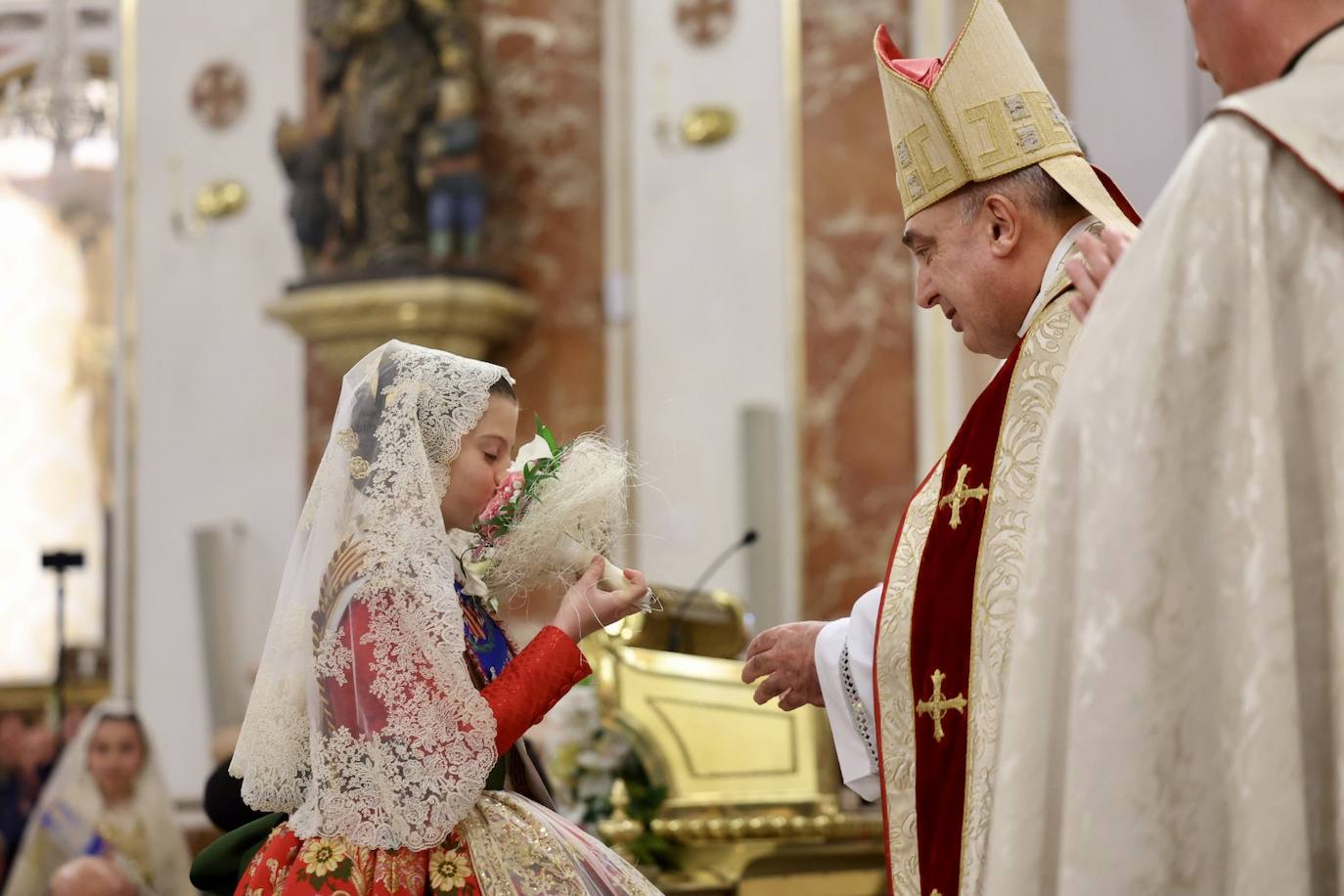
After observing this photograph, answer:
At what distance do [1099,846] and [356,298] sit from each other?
26.0 ft

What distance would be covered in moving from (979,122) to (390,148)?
268 inches

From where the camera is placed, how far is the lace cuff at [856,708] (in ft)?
9.59

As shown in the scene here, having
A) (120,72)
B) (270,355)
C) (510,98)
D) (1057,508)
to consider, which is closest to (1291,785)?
(1057,508)

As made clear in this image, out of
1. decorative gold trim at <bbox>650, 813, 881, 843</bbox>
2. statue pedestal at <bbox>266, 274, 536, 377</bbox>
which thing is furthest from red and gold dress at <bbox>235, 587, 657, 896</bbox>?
statue pedestal at <bbox>266, 274, 536, 377</bbox>

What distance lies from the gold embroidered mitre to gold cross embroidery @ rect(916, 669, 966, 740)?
0.78 meters

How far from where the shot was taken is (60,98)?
472 inches

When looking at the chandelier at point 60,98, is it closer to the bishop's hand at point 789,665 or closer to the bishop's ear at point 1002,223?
the bishop's hand at point 789,665

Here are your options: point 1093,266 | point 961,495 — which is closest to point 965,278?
point 961,495

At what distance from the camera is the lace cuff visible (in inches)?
115

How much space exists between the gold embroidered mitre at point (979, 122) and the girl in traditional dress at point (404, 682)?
0.83m

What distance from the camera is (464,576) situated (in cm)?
315

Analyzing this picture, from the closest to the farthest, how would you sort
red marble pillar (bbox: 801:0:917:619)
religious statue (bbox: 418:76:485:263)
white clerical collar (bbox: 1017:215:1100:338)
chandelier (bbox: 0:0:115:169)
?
white clerical collar (bbox: 1017:215:1100:338)
red marble pillar (bbox: 801:0:917:619)
religious statue (bbox: 418:76:485:263)
chandelier (bbox: 0:0:115:169)

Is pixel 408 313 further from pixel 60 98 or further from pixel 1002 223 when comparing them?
pixel 1002 223

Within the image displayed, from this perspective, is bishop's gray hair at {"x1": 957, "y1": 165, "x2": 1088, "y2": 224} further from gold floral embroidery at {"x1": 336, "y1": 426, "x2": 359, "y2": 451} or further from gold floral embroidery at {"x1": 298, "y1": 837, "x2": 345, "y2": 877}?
gold floral embroidery at {"x1": 298, "y1": 837, "x2": 345, "y2": 877}
